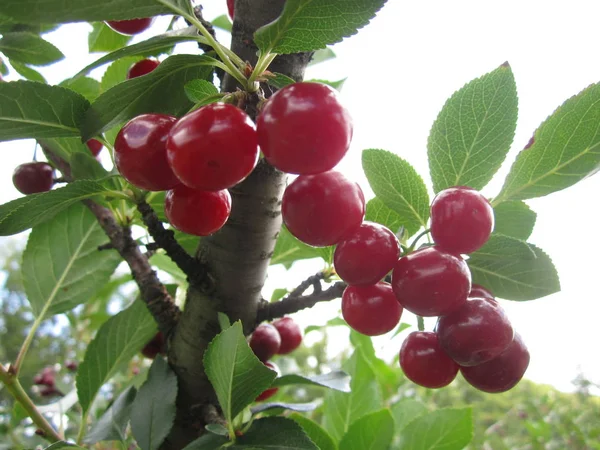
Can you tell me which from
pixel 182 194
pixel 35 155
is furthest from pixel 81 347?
pixel 182 194

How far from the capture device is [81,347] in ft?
12.2

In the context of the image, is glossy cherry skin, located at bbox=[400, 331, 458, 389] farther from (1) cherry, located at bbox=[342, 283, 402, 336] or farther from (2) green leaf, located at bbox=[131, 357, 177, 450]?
(2) green leaf, located at bbox=[131, 357, 177, 450]

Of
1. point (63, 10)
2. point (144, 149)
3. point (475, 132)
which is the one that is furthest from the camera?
point (475, 132)

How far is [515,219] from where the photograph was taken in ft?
3.63

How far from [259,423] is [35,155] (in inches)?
47.1

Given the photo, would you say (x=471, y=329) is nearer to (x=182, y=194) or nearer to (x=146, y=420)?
(x=182, y=194)

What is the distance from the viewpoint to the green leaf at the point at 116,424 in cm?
134

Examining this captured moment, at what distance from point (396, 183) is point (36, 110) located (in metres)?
0.73

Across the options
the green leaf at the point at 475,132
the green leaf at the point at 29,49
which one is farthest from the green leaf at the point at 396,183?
the green leaf at the point at 29,49

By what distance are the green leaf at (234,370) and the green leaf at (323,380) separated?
20 cm

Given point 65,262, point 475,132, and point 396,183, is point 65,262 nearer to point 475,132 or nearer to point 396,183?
point 396,183

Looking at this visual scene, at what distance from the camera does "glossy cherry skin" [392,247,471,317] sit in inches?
35.9

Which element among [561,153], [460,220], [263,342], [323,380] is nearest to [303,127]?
[460,220]

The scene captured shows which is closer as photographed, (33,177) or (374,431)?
(374,431)
